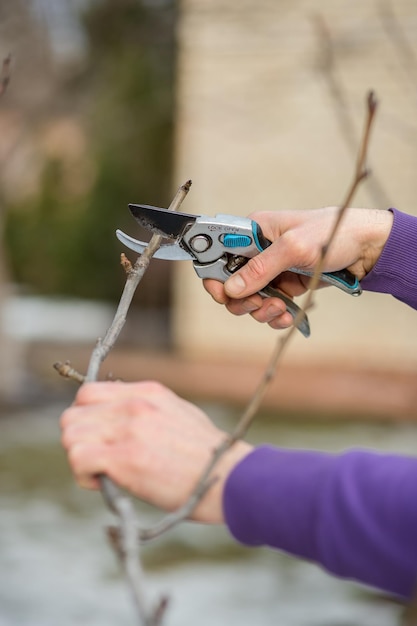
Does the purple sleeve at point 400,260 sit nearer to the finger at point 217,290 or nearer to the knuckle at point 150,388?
the finger at point 217,290

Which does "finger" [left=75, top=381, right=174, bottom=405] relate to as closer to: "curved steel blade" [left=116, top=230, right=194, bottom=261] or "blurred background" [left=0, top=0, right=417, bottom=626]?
"curved steel blade" [left=116, top=230, right=194, bottom=261]

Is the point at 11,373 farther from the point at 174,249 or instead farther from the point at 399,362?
the point at 174,249

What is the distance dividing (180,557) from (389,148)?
18.7ft

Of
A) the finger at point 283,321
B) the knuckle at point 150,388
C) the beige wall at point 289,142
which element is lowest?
the beige wall at point 289,142

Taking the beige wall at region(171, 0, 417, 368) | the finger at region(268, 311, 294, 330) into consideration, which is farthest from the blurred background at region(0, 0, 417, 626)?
the finger at region(268, 311, 294, 330)

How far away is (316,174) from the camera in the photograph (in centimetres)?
977

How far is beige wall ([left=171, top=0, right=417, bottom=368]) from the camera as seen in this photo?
9.35 metres

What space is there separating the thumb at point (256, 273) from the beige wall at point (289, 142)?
25.2ft

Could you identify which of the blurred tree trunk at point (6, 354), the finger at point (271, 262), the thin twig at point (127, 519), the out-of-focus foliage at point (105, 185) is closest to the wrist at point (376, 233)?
the finger at point (271, 262)

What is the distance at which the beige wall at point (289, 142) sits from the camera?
9352 millimetres

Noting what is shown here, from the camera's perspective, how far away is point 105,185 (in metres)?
13.8

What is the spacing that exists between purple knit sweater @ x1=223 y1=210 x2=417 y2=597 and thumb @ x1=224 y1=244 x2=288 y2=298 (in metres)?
0.38

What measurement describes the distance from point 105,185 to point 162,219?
12351 millimetres

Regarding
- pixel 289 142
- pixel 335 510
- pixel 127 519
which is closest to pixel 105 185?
pixel 289 142
